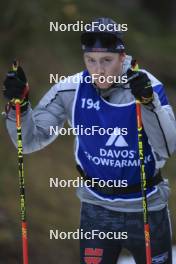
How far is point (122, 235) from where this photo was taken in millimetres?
4566

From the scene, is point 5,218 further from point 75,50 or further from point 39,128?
point 75,50

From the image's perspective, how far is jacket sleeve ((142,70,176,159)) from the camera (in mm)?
4137

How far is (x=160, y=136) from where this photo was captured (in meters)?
4.19

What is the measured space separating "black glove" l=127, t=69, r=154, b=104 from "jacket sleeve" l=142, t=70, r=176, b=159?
2.2 inches

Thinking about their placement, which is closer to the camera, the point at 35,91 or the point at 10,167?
the point at 10,167

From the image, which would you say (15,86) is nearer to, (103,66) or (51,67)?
(103,66)

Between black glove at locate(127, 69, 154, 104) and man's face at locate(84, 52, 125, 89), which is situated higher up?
man's face at locate(84, 52, 125, 89)

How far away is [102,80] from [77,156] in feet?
1.71

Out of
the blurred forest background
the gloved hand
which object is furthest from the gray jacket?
the blurred forest background

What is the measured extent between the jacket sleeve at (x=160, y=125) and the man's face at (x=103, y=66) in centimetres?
24

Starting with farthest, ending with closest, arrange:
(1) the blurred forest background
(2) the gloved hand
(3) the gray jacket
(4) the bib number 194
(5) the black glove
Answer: (1) the blurred forest background, (4) the bib number 194, (3) the gray jacket, (2) the gloved hand, (5) the black glove

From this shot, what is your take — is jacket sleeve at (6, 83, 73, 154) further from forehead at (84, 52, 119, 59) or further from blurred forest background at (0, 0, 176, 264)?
blurred forest background at (0, 0, 176, 264)

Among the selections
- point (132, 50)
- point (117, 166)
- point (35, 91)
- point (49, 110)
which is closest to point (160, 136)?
point (117, 166)

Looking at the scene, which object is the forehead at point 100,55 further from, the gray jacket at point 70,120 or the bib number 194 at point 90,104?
the bib number 194 at point 90,104
